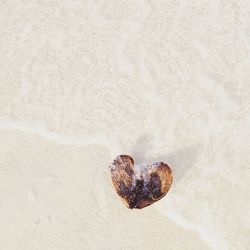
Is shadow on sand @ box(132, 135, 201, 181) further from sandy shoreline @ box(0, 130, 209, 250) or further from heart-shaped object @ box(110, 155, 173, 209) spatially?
sandy shoreline @ box(0, 130, 209, 250)

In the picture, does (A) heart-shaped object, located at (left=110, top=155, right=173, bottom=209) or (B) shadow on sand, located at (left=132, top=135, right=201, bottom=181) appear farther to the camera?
(B) shadow on sand, located at (left=132, top=135, right=201, bottom=181)

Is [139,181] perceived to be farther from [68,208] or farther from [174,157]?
[68,208]

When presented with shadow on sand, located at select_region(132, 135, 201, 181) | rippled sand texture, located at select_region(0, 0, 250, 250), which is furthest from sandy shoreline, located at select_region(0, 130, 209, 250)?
shadow on sand, located at select_region(132, 135, 201, 181)

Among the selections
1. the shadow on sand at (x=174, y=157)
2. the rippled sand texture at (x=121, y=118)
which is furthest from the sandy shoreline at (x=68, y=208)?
the shadow on sand at (x=174, y=157)

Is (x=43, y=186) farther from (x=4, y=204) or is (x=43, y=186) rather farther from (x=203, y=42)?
(x=203, y=42)

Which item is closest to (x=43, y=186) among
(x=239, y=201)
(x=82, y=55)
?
(x=82, y=55)

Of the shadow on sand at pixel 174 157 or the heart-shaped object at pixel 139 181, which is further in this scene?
the shadow on sand at pixel 174 157

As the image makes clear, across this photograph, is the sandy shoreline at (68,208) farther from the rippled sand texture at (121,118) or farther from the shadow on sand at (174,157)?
the shadow on sand at (174,157)
